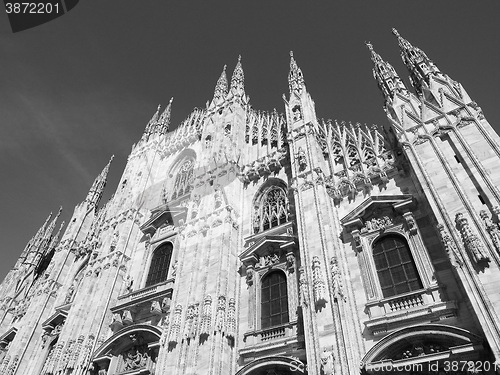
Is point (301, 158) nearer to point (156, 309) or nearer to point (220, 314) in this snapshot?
point (220, 314)

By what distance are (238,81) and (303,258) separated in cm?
1943

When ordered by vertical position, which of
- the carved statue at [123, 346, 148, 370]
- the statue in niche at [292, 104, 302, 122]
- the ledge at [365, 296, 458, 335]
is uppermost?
the statue in niche at [292, 104, 302, 122]

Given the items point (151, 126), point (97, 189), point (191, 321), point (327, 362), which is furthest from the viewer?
point (97, 189)

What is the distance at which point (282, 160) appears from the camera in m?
19.8

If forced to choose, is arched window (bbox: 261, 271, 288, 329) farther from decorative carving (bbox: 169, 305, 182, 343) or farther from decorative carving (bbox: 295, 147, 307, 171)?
decorative carving (bbox: 295, 147, 307, 171)

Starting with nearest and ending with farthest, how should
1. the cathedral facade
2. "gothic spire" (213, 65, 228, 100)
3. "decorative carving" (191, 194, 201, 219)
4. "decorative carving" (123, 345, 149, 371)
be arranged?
the cathedral facade < "decorative carving" (123, 345, 149, 371) < "decorative carving" (191, 194, 201, 219) < "gothic spire" (213, 65, 228, 100)

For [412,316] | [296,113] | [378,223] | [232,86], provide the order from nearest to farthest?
1. [412,316]
2. [378,223]
3. [296,113]
4. [232,86]

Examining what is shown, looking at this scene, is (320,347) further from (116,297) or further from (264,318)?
(116,297)

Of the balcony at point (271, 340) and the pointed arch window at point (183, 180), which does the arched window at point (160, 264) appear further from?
the balcony at point (271, 340)

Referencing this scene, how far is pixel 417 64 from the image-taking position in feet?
60.2

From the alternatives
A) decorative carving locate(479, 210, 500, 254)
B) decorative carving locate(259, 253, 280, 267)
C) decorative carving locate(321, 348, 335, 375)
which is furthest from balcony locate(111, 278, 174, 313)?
decorative carving locate(479, 210, 500, 254)

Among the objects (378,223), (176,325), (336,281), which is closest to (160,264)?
(176,325)

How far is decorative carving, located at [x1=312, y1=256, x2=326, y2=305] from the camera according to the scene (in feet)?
39.0

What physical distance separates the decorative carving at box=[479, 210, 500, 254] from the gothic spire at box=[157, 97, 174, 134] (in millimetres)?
26219
